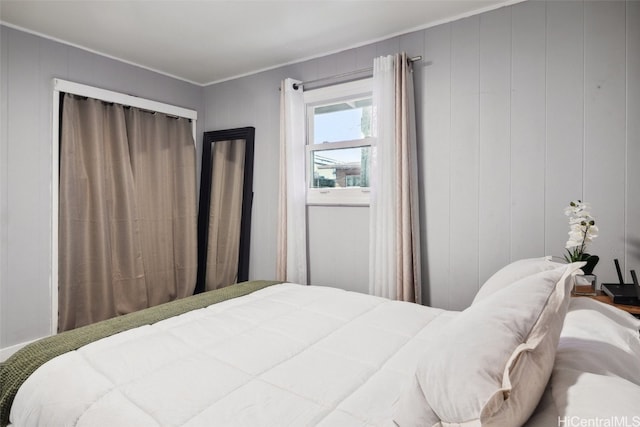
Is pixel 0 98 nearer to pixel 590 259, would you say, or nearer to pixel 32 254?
pixel 32 254

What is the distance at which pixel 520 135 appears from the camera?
2.50 metres

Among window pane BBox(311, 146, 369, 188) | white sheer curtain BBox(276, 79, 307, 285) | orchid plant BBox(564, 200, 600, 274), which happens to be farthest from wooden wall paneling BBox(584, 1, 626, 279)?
white sheer curtain BBox(276, 79, 307, 285)

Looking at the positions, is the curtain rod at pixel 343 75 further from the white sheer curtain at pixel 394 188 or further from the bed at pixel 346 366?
the bed at pixel 346 366

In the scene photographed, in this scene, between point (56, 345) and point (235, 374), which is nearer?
point (235, 374)

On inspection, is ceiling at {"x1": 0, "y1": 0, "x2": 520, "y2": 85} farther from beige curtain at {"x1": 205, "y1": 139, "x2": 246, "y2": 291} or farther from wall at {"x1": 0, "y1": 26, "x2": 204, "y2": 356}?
beige curtain at {"x1": 205, "y1": 139, "x2": 246, "y2": 291}

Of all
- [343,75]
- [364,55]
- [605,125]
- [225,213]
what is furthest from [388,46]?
[225,213]

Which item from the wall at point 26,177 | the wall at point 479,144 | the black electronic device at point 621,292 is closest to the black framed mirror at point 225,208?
the wall at point 479,144

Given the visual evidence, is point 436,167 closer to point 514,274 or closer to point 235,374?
point 514,274

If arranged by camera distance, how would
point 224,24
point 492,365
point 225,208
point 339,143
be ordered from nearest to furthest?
point 492,365, point 224,24, point 339,143, point 225,208

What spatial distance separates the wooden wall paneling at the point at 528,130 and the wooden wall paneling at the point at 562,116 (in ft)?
0.12

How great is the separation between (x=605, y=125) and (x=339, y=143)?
2003 mm

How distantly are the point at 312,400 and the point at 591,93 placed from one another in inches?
101

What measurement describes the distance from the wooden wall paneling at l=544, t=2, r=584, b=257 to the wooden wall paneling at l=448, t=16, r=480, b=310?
0.46 metres

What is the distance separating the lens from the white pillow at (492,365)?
2.11 feet
